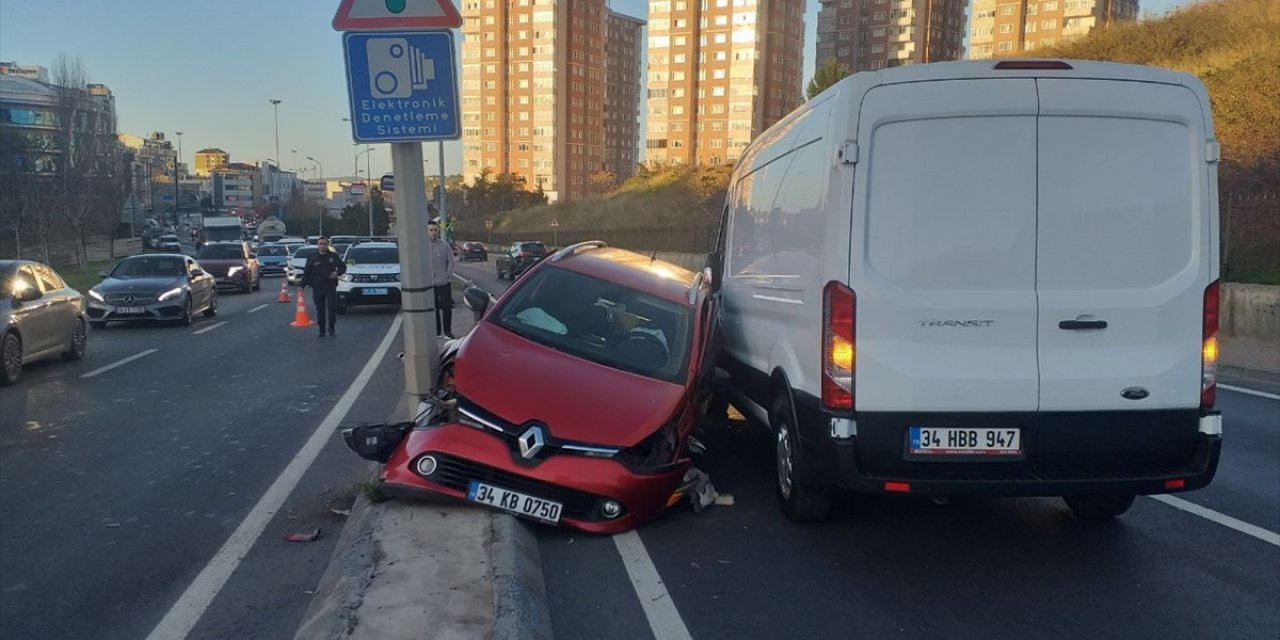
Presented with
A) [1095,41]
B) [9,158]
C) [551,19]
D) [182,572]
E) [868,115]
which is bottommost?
[182,572]

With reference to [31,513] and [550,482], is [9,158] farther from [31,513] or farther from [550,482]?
[550,482]

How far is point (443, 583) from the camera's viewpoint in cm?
416

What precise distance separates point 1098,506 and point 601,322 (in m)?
3.41

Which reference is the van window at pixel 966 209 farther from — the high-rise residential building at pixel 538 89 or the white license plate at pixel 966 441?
the high-rise residential building at pixel 538 89

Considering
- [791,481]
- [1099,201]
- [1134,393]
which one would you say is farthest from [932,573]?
[1099,201]

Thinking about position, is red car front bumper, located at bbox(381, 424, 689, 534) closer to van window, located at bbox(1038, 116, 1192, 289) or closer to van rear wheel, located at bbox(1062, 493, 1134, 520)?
van window, located at bbox(1038, 116, 1192, 289)

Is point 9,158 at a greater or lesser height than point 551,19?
lesser

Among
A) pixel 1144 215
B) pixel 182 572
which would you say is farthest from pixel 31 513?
pixel 1144 215

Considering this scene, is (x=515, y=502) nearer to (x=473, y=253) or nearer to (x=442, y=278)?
(x=442, y=278)

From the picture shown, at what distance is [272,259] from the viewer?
42.4 meters

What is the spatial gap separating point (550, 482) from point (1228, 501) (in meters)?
4.61

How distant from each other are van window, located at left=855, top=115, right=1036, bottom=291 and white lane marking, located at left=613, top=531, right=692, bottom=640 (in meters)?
1.88

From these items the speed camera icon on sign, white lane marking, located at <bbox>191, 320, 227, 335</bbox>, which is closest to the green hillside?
the speed camera icon on sign

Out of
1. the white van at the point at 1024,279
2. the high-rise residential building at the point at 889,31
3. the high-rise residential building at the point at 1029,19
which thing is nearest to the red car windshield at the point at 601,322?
the white van at the point at 1024,279
